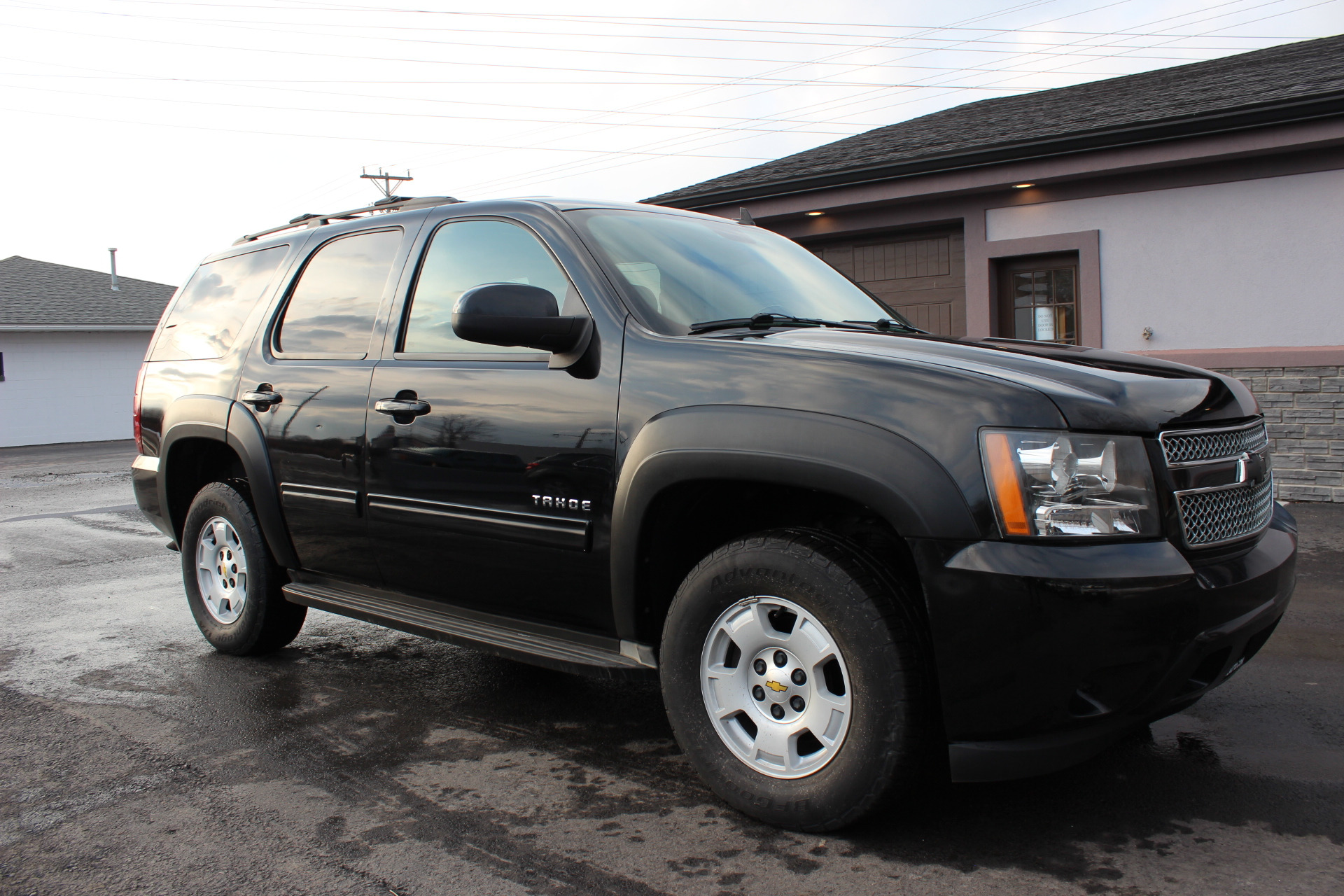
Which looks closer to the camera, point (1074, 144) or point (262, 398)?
point (262, 398)

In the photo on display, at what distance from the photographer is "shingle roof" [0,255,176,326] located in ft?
93.4

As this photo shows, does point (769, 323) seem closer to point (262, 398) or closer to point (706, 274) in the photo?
point (706, 274)

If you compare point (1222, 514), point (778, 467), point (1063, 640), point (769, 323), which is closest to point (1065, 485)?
point (1063, 640)

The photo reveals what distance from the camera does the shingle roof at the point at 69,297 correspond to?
28469 mm

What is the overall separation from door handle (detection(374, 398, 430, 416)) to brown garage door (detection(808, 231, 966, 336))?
789 cm

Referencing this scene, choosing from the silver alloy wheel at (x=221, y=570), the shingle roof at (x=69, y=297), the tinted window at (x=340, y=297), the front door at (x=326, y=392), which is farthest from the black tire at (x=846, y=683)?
the shingle roof at (x=69, y=297)

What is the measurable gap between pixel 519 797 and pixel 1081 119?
9.45 meters

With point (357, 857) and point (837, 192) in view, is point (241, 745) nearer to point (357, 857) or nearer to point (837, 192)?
point (357, 857)

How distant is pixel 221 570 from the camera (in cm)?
500

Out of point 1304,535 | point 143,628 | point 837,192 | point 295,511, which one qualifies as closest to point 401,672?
point 295,511

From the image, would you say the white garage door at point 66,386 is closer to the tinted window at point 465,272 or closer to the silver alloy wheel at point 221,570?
the silver alloy wheel at point 221,570

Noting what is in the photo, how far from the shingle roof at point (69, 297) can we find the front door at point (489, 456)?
28.5 metres

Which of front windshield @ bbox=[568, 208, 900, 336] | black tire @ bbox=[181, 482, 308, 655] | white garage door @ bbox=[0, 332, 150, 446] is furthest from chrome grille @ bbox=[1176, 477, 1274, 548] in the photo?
white garage door @ bbox=[0, 332, 150, 446]

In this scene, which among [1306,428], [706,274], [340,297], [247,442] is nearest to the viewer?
[706,274]
